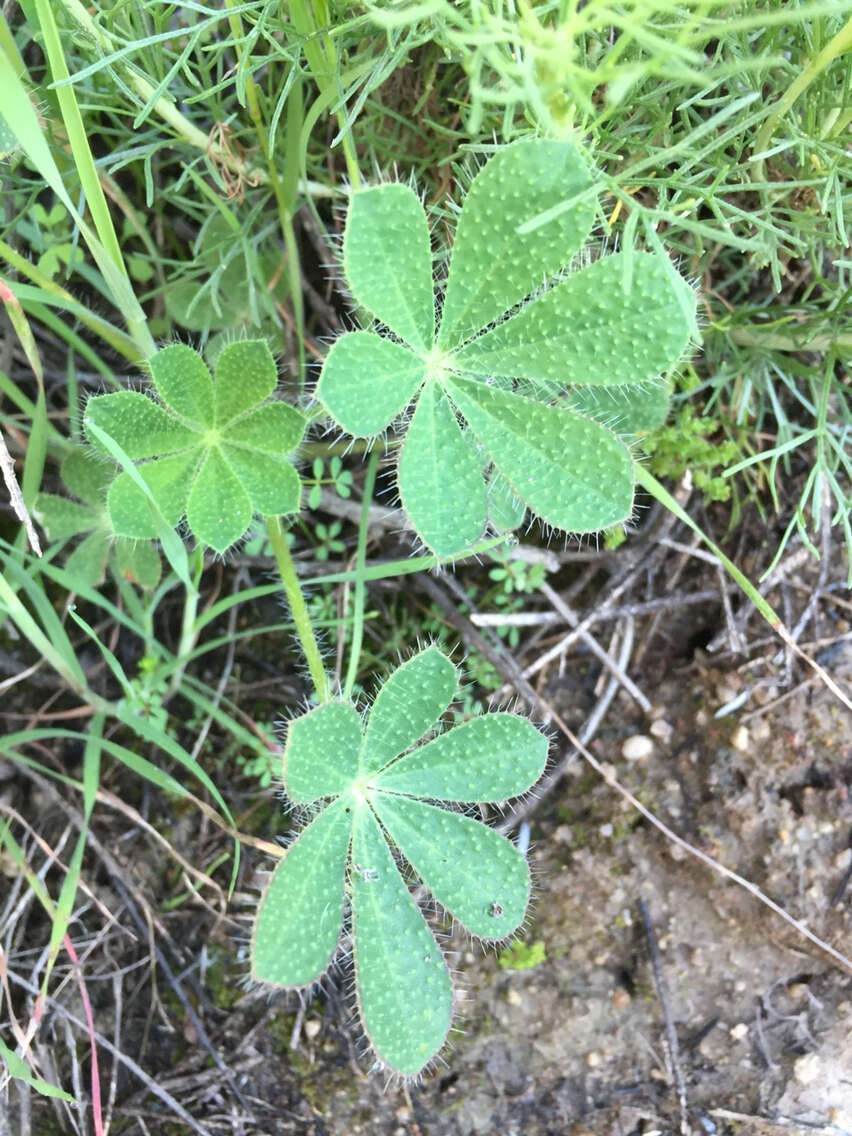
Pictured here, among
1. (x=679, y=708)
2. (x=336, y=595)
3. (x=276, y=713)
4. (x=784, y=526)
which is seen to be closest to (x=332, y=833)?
(x=276, y=713)

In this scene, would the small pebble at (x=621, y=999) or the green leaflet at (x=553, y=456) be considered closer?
the green leaflet at (x=553, y=456)

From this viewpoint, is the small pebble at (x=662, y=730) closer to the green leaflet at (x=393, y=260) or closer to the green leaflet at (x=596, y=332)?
the green leaflet at (x=596, y=332)

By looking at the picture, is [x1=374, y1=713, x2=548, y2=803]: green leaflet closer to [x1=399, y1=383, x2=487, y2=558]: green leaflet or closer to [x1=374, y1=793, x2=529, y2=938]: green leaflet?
[x1=374, y1=793, x2=529, y2=938]: green leaflet

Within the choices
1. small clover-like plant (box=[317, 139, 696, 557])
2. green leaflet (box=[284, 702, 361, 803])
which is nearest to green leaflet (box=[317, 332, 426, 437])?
small clover-like plant (box=[317, 139, 696, 557])

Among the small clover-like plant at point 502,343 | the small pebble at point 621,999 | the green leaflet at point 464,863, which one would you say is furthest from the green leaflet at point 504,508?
the small pebble at point 621,999

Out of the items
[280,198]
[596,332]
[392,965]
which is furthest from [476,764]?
[280,198]

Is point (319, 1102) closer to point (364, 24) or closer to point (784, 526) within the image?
point (784, 526)
